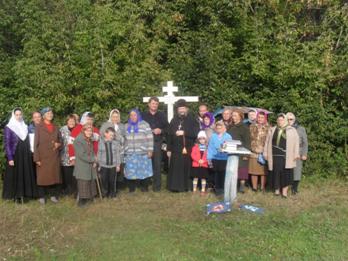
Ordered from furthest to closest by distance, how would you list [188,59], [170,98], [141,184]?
[188,59] → [170,98] → [141,184]

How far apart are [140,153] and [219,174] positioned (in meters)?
1.52

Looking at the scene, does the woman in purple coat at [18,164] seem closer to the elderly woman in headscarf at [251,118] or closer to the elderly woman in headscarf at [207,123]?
the elderly woman in headscarf at [207,123]

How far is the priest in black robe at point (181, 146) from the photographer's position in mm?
9080

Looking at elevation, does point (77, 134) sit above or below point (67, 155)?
above

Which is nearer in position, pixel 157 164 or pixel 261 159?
pixel 261 159

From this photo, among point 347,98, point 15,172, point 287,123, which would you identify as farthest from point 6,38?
point 347,98

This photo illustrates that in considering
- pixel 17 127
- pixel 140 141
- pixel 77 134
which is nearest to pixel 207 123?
pixel 140 141

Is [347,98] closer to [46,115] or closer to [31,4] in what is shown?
[46,115]

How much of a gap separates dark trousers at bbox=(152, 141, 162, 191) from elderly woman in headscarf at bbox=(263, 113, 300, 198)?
2.01 metres

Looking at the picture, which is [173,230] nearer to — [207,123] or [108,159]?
[108,159]

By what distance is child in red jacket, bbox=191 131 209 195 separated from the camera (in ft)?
29.5

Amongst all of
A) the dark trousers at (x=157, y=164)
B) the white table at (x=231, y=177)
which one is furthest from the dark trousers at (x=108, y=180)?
the white table at (x=231, y=177)

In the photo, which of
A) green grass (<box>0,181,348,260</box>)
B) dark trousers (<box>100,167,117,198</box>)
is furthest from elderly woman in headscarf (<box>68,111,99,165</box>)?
green grass (<box>0,181,348,260</box>)

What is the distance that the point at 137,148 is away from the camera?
29.2 ft
